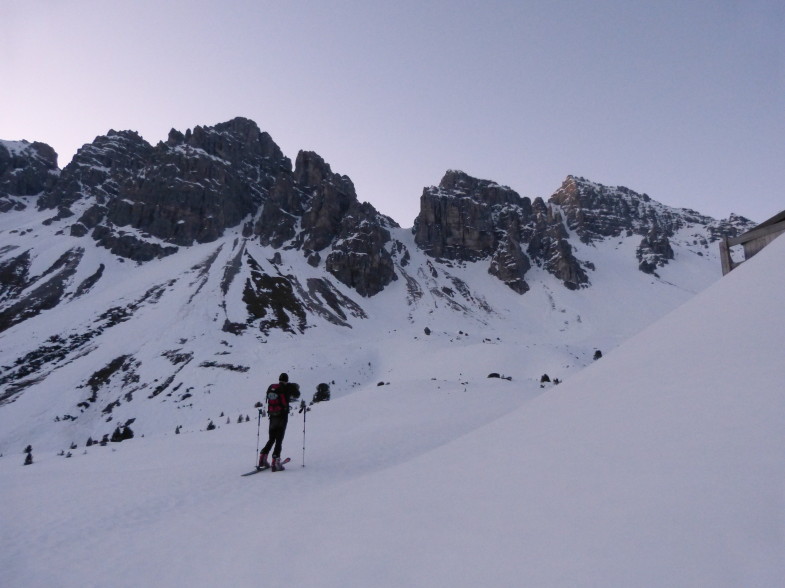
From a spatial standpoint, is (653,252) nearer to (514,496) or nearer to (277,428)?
(277,428)

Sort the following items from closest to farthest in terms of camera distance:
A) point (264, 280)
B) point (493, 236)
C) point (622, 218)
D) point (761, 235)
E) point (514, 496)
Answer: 1. point (514, 496)
2. point (761, 235)
3. point (264, 280)
4. point (493, 236)
5. point (622, 218)

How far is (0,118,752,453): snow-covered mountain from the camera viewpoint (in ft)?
117

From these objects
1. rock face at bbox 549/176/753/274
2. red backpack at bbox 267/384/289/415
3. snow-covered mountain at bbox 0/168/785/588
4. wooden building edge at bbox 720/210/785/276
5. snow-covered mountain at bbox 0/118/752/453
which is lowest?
snow-covered mountain at bbox 0/168/785/588

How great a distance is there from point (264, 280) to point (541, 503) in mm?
61875

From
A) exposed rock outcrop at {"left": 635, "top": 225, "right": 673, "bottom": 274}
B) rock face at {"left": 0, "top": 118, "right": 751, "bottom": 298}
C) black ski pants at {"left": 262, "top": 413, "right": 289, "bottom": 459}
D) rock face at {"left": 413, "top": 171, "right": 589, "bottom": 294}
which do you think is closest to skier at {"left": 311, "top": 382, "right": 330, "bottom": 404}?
black ski pants at {"left": 262, "top": 413, "right": 289, "bottom": 459}

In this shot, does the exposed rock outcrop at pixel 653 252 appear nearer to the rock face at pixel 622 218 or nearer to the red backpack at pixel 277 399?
the rock face at pixel 622 218

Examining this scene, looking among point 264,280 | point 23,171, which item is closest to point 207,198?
point 264,280

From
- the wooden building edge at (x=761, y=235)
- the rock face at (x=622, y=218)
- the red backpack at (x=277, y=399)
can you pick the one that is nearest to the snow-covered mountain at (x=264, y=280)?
the rock face at (x=622, y=218)

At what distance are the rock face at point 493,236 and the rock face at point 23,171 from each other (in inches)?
3802

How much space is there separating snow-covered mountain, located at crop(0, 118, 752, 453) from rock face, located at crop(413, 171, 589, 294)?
0.52m

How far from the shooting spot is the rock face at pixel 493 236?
9750 centimetres

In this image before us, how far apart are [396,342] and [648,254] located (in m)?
89.2

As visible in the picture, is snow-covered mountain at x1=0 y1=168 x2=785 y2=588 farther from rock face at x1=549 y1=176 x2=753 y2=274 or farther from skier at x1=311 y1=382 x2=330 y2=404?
rock face at x1=549 y1=176 x2=753 y2=274

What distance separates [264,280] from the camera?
6188cm
